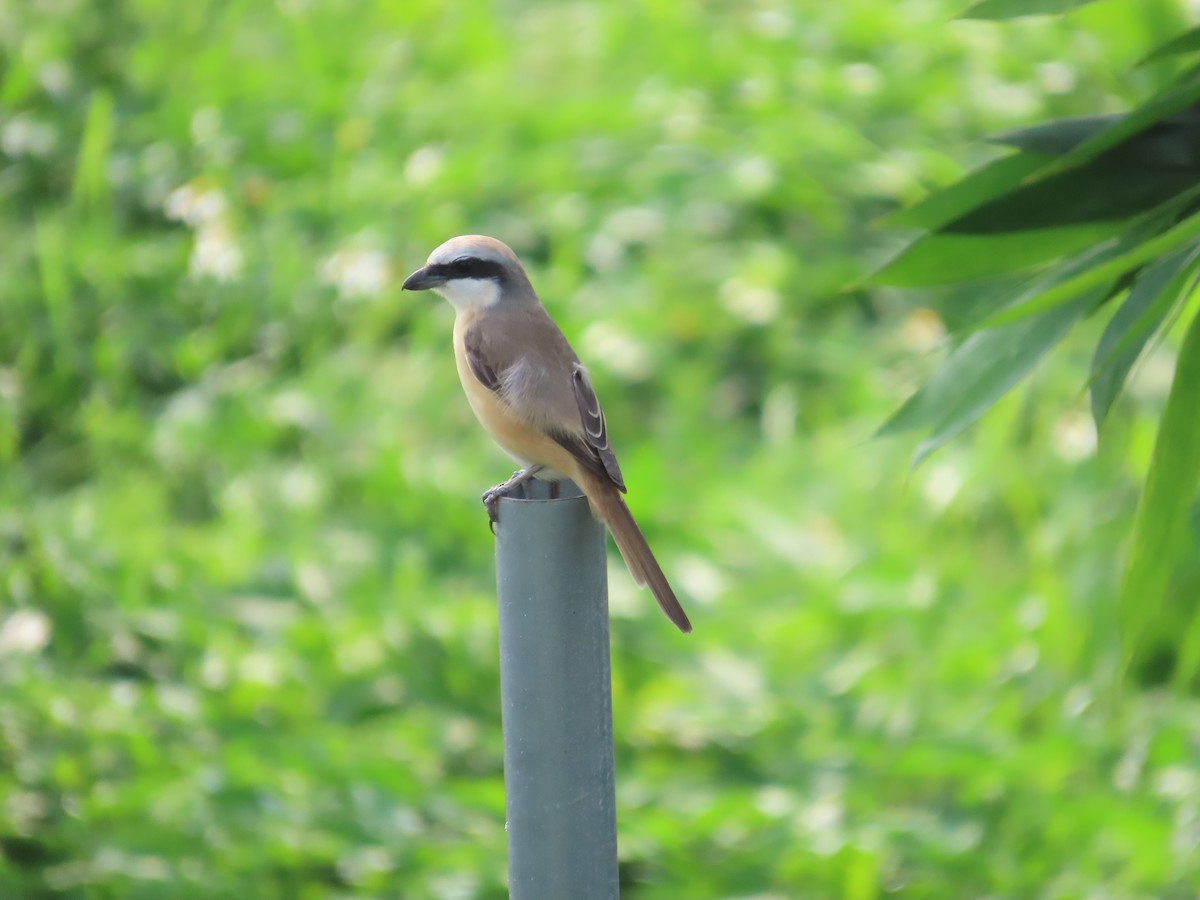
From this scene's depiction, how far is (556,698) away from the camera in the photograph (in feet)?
5.76

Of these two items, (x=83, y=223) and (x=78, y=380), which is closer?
(x=78, y=380)

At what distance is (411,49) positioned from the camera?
6.99 m

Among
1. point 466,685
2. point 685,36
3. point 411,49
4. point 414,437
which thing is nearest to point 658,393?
point 414,437

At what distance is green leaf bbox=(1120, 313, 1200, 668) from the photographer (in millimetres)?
1788

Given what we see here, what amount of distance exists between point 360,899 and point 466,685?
0.80 meters

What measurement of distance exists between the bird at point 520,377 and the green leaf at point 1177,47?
3.33ft

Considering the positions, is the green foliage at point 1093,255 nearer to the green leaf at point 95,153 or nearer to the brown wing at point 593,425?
the brown wing at point 593,425

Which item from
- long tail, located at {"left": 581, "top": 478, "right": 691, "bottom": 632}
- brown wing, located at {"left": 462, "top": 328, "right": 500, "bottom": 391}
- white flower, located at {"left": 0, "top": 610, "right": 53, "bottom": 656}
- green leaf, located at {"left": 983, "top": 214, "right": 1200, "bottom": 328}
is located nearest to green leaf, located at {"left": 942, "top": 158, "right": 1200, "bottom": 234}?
green leaf, located at {"left": 983, "top": 214, "right": 1200, "bottom": 328}

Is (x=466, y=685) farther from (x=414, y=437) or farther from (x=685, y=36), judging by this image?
(x=685, y=36)

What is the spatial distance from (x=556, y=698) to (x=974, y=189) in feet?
2.94

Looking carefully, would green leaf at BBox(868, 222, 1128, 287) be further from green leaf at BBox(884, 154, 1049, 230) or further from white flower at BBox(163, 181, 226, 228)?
white flower at BBox(163, 181, 226, 228)

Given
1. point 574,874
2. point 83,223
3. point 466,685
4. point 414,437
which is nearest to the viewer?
point 574,874

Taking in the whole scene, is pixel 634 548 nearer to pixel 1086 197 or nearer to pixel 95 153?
pixel 1086 197

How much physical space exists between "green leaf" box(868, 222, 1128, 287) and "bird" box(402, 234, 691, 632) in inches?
24.8
